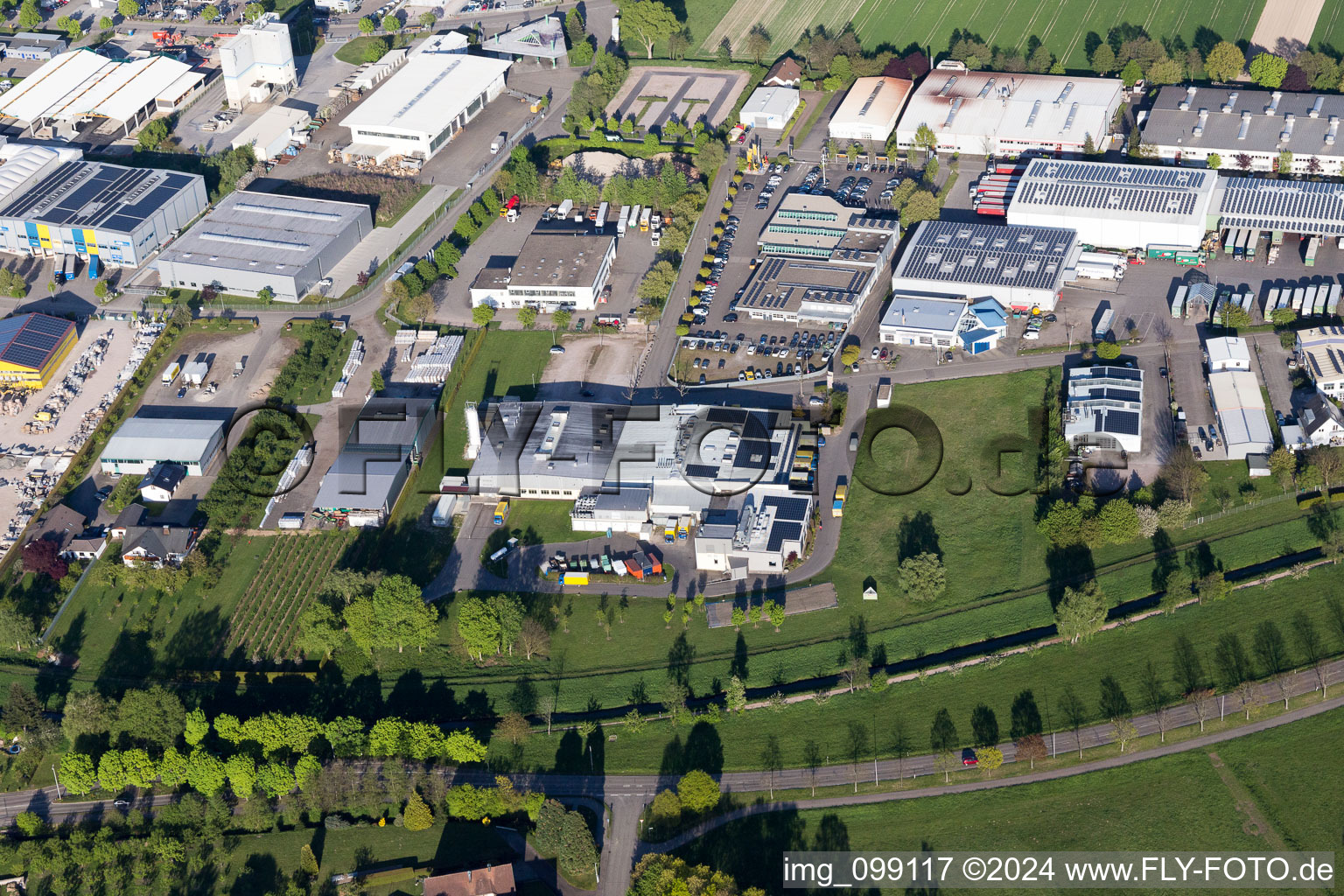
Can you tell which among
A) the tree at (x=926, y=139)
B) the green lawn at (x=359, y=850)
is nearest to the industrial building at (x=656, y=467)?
the green lawn at (x=359, y=850)

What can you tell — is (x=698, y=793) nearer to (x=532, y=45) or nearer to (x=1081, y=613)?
(x=1081, y=613)

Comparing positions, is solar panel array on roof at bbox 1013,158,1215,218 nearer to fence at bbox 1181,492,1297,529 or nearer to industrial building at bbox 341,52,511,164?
fence at bbox 1181,492,1297,529

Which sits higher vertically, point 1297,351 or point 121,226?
point 121,226

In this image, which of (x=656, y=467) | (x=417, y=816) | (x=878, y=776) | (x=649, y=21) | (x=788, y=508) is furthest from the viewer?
(x=649, y=21)

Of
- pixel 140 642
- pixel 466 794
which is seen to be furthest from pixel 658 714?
pixel 140 642

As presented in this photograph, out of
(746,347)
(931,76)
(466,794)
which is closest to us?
(466,794)

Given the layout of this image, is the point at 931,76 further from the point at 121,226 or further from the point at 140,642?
the point at 140,642

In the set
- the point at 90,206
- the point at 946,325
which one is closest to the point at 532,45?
the point at 90,206
